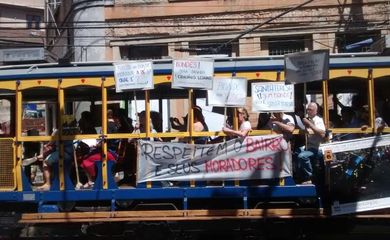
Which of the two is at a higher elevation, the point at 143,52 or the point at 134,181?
the point at 143,52

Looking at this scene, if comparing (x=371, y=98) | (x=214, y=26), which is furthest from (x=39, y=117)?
(x=214, y=26)

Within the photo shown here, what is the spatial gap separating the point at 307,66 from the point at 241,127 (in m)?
1.34

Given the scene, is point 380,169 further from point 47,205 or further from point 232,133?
point 47,205

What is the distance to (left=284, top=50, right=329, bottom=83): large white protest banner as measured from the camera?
27.9 ft

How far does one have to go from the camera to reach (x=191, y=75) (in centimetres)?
889

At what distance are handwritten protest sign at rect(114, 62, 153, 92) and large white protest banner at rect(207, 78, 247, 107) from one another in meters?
0.94

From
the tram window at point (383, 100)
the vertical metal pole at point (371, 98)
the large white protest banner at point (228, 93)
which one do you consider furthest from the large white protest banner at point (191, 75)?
the tram window at point (383, 100)

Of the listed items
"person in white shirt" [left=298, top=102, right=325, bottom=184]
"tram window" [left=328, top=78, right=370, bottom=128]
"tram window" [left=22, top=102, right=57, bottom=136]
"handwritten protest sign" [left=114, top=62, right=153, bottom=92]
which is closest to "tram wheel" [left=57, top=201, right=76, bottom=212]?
"tram window" [left=22, top=102, right=57, bottom=136]

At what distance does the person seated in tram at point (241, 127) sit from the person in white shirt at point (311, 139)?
0.85 meters

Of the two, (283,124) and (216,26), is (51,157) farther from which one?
(216,26)

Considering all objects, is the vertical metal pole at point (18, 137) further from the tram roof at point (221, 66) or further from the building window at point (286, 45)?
the building window at point (286, 45)

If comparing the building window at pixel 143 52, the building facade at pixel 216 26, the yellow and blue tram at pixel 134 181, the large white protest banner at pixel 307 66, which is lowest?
the yellow and blue tram at pixel 134 181

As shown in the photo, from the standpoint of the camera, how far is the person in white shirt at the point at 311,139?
8766 millimetres

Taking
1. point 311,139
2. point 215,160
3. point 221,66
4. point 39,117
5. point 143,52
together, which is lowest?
point 215,160
